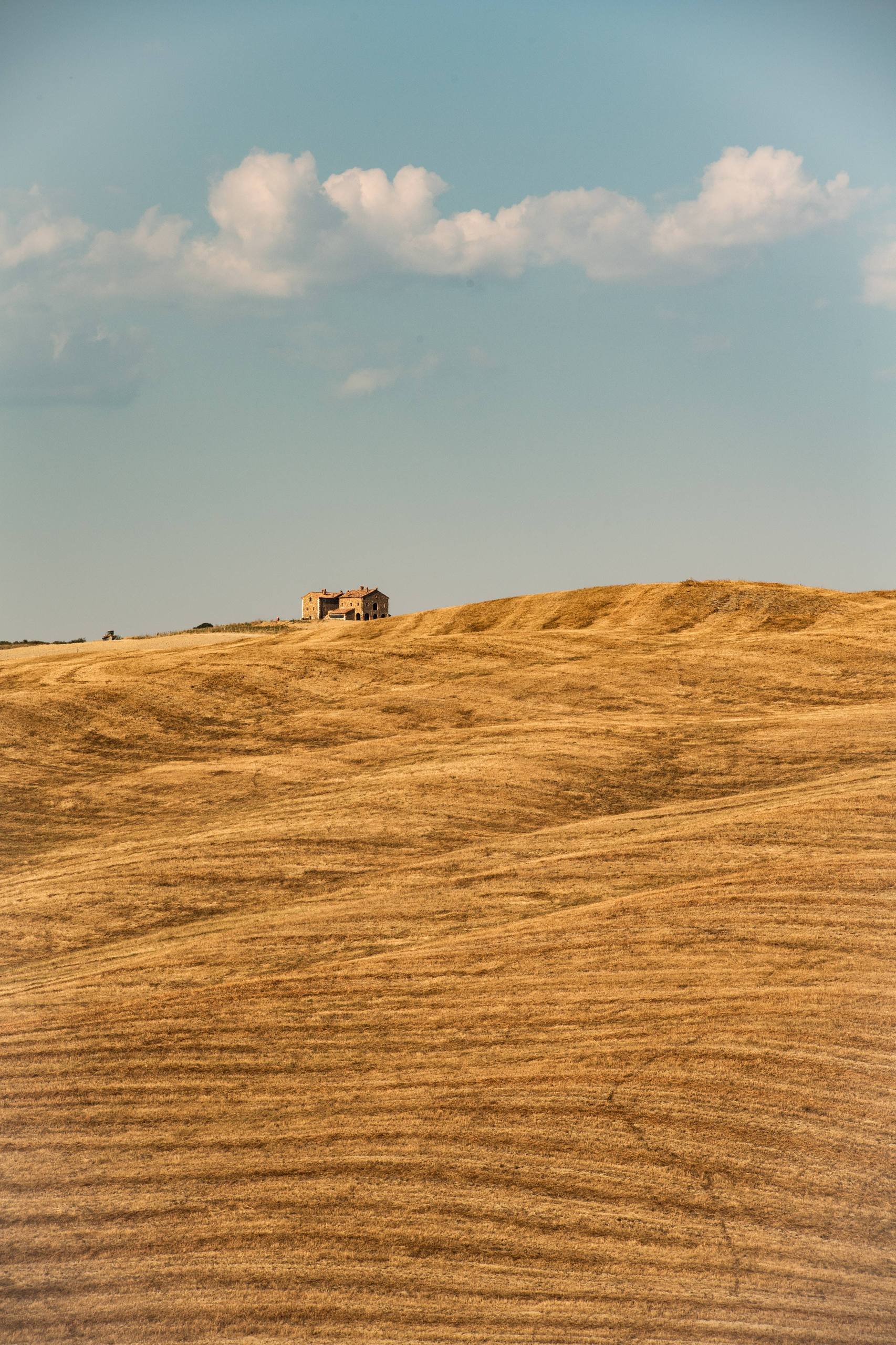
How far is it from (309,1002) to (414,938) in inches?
64.9

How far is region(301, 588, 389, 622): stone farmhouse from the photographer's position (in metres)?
85.1

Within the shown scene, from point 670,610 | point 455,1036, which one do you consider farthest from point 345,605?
point 455,1036

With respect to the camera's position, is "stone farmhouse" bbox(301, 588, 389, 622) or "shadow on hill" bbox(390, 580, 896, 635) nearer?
"shadow on hill" bbox(390, 580, 896, 635)

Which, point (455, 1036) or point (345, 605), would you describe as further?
point (345, 605)

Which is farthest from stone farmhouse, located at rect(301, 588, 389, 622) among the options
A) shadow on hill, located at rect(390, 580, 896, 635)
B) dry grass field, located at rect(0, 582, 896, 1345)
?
dry grass field, located at rect(0, 582, 896, 1345)

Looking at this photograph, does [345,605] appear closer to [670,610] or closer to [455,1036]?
[670,610]

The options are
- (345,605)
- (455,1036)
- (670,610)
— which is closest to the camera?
(455,1036)

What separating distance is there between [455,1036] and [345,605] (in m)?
75.8

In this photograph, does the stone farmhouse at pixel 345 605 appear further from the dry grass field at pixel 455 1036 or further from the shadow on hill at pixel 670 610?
the dry grass field at pixel 455 1036

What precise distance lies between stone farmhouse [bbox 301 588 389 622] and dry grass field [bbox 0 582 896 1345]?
64.1 m

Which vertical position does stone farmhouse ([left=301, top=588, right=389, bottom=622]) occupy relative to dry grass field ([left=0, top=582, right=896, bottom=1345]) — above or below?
above

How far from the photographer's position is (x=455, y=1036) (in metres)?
11.4

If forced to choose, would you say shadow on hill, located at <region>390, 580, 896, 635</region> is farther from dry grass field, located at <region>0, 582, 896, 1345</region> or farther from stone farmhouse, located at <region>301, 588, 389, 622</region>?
stone farmhouse, located at <region>301, 588, 389, 622</region>

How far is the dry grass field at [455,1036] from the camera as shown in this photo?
874 cm
